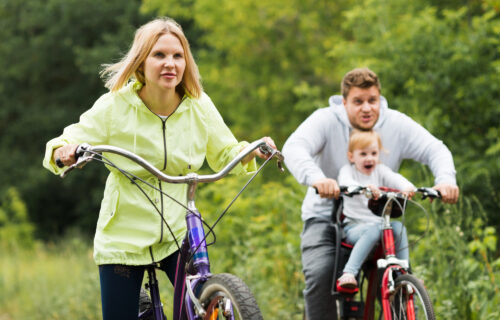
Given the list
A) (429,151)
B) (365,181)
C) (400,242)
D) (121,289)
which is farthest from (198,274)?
(429,151)

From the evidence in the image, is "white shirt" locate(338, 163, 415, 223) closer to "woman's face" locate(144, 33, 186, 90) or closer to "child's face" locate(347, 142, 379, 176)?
"child's face" locate(347, 142, 379, 176)

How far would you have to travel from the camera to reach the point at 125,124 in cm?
372

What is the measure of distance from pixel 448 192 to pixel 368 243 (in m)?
0.54

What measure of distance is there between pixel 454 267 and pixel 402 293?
5.99 ft

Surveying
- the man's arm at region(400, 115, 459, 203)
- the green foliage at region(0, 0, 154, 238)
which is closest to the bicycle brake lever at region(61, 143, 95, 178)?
the man's arm at region(400, 115, 459, 203)

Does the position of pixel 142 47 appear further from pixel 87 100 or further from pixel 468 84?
pixel 87 100

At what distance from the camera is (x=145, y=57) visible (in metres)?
3.70

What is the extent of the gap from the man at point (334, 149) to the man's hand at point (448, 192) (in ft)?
0.39

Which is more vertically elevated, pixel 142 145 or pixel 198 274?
pixel 142 145

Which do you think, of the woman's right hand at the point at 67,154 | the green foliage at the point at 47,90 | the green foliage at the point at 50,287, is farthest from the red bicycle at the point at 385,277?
the green foliage at the point at 47,90

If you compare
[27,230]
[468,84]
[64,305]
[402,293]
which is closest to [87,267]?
[64,305]

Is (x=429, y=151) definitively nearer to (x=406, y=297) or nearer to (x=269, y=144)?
(x=406, y=297)

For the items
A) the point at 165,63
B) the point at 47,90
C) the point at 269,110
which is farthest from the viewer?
the point at 47,90

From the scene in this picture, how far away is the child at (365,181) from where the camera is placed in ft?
14.7
